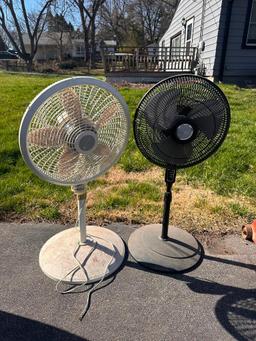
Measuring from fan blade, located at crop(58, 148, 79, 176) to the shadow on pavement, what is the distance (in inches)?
38.0

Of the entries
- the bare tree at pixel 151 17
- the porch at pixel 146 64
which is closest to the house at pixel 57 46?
the bare tree at pixel 151 17

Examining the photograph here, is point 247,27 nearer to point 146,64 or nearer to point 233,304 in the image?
point 146,64

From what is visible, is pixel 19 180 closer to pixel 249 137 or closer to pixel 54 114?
pixel 54 114

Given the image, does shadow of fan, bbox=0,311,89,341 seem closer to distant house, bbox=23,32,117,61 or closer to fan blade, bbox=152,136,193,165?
fan blade, bbox=152,136,193,165

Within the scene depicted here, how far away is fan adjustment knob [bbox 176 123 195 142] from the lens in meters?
2.20

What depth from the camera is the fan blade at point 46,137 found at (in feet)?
6.21

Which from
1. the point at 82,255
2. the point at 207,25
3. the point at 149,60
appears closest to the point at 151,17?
the point at 149,60

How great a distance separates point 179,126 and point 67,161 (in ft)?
2.68

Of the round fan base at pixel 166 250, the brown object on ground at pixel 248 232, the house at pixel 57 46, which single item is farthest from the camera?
the house at pixel 57 46

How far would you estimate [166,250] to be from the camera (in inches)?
104

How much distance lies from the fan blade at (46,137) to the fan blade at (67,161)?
90 mm

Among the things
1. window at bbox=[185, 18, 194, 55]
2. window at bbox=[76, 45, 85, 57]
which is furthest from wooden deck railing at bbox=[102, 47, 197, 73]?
window at bbox=[76, 45, 85, 57]

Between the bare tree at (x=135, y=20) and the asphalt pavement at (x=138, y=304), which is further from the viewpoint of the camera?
the bare tree at (x=135, y=20)

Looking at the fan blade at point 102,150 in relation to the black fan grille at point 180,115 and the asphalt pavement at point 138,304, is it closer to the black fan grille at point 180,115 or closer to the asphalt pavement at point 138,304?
the black fan grille at point 180,115
